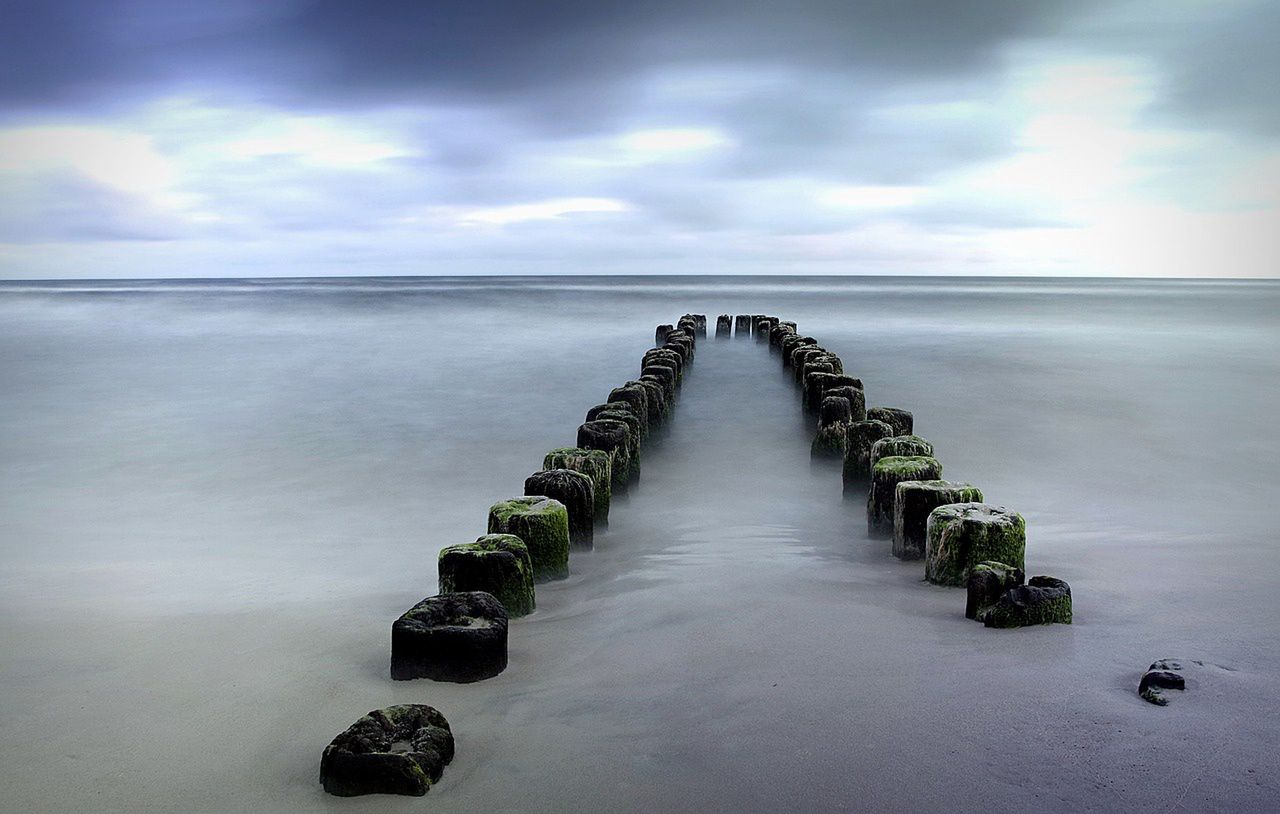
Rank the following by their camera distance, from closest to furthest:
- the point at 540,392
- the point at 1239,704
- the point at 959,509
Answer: the point at 1239,704 < the point at 959,509 < the point at 540,392

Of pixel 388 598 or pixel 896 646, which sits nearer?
pixel 896 646

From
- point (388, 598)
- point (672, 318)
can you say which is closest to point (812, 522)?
point (388, 598)

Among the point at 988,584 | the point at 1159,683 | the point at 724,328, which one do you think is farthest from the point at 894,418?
the point at 724,328

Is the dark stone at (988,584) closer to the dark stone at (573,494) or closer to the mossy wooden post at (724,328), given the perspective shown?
the dark stone at (573,494)

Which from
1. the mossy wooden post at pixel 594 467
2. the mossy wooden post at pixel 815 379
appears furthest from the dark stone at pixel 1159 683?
the mossy wooden post at pixel 815 379

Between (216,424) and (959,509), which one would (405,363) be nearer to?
(216,424)

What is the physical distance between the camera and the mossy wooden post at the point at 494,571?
3611 mm

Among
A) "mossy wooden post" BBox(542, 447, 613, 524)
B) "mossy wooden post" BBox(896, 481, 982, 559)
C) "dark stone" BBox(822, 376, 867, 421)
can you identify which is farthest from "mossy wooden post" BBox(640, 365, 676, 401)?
"mossy wooden post" BBox(896, 481, 982, 559)

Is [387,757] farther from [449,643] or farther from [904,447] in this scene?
[904,447]

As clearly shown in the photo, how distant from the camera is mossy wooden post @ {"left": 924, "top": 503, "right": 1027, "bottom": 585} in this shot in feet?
12.6

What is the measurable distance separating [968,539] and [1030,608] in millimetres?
564

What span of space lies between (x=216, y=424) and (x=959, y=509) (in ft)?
30.8

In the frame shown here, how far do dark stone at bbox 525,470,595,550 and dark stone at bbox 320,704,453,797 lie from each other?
2331mm

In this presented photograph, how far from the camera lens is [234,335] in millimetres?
26516
